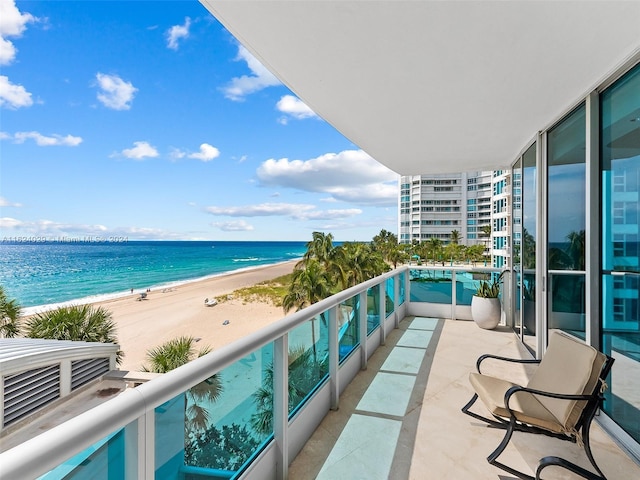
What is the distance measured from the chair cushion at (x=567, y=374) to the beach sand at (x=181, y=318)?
655 inches

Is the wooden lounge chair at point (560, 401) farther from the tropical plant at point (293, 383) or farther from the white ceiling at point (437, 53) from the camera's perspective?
the white ceiling at point (437, 53)

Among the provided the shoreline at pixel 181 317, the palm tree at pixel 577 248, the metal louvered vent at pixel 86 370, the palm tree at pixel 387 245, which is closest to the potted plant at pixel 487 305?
the palm tree at pixel 577 248

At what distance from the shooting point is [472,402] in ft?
9.57

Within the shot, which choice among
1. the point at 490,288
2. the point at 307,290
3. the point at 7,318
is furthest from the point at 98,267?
the point at 490,288

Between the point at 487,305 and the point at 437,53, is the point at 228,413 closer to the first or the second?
the point at 437,53

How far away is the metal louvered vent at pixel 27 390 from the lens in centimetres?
816

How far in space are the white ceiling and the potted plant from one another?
279 centimetres

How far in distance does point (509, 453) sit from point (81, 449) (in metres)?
2.56

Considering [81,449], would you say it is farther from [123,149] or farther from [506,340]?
Result: [123,149]

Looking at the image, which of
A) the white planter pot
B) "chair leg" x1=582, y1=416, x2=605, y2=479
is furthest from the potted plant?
"chair leg" x1=582, y1=416, x2=605, y2=479

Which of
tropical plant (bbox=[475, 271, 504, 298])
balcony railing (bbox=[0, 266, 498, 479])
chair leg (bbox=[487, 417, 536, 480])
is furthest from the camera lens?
tropical plant (bbox=[475, 271, 504, 298])

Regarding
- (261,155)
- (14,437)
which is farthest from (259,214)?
(14,437)

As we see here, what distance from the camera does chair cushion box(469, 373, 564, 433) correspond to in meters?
2.26

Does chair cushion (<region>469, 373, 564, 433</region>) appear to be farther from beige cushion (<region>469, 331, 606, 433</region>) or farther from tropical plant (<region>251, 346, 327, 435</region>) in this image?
tropical plant (<region>251, 346, 327, 435</region>)
